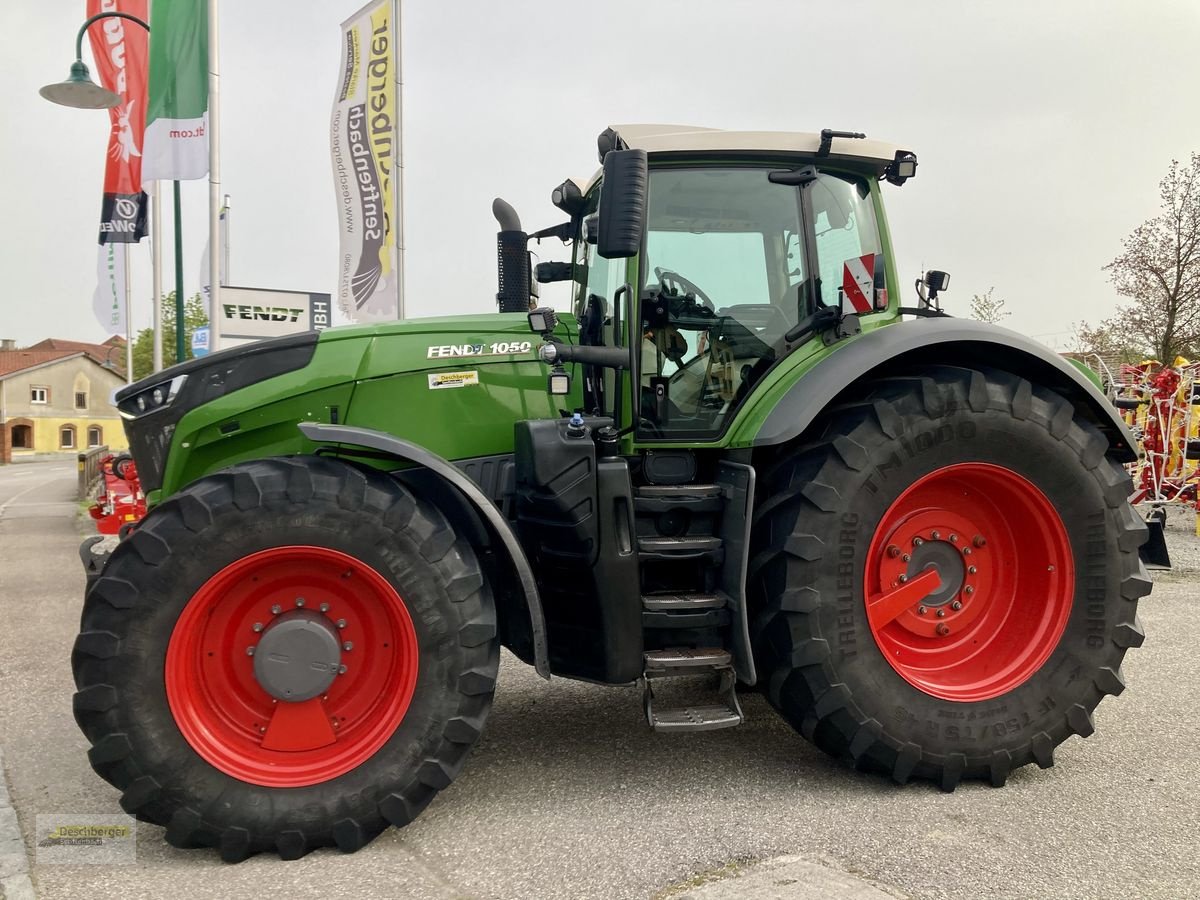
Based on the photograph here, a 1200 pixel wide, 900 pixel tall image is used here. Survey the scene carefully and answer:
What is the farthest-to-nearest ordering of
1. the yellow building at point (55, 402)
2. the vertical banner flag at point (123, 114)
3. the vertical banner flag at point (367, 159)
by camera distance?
the yellow building at point (55, 402)
the vertical banner flag at point (123, 114)
the vertical banner flag at point (367, 159)

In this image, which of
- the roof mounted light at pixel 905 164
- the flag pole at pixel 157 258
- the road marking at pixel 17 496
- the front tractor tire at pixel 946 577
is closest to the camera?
the front tractor tire at pixel 946 577

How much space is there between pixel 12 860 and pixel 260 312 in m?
8.87

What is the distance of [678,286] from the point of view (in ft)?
11.8

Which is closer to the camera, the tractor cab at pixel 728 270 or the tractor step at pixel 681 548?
the tractor step at pixel 681 548

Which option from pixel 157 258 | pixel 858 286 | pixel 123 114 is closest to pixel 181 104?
pixel 123 114

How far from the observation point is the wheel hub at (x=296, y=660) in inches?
118

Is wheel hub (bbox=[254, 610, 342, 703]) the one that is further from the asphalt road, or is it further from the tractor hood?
the tractor hood

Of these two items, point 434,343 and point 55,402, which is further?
point 55,402

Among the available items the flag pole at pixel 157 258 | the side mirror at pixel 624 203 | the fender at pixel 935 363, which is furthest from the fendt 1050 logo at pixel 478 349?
the flag pole at pixel 157 258

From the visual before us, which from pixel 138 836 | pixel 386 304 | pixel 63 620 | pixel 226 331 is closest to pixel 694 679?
pixel 138 836

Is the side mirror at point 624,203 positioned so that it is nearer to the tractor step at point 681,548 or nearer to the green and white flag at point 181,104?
the tractor step at point 681,548

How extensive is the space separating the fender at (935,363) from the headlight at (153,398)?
2229mm

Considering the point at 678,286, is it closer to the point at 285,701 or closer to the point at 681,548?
the point at 681,548

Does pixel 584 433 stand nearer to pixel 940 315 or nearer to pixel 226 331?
pixel 940 315
